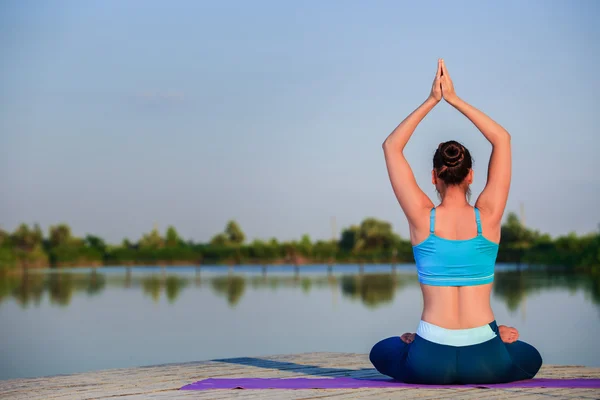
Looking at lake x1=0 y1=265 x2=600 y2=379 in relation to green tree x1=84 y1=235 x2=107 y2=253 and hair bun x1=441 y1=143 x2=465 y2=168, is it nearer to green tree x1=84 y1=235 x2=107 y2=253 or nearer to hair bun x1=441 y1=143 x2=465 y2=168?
hair bun x1=441 y1=143 x2=465 y2=168

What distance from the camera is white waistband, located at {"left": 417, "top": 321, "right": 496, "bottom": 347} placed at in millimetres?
3045

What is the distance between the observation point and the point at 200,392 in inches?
146

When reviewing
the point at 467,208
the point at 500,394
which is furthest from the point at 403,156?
the point at 500,394

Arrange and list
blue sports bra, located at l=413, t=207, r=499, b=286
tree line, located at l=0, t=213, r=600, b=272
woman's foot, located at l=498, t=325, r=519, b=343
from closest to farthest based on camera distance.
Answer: blue sports bra, located at l=413, t=207, r=499, b=286, woman's foot, located at l=498, t=325, r=519, b=343, tree line, located at l=0, t=213, r=600, b=272

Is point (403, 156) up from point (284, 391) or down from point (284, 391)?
up

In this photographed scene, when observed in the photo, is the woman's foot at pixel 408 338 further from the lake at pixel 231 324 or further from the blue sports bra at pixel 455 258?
the lake at pixel 231 324

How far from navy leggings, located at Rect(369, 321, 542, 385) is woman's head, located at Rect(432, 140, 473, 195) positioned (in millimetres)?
566

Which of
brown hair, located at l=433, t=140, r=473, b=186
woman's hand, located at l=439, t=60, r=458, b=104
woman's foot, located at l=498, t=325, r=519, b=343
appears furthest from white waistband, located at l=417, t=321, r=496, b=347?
Result: woman's hand, located at l=439, t=60, r=458, b=104

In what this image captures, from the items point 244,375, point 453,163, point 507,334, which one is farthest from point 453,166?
point 244,375

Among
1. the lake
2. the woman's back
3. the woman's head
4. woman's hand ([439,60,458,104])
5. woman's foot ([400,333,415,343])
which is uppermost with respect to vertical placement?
woman's hand ([439,60,458,104])

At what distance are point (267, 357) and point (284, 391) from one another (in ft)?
6.71

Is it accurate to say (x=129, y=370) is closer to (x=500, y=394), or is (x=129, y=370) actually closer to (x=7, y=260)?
(x=500, y=394)

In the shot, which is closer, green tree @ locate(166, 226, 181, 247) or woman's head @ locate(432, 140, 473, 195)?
woman's head @ locate(432, 140, 473, 195)

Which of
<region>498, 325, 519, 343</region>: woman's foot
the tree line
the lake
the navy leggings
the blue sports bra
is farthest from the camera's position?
the tree line
